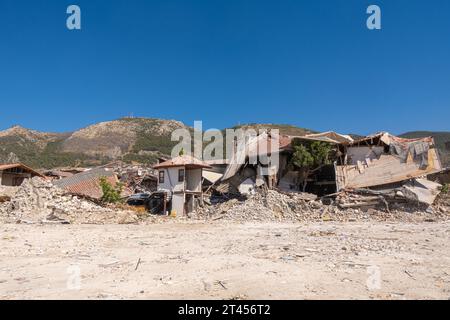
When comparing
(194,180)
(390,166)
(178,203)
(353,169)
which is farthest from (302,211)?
(178,203)

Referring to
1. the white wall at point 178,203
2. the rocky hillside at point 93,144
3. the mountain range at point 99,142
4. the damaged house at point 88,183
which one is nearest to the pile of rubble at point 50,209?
the white wall at point 178,203

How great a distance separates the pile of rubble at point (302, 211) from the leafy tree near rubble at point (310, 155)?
279 centimetres

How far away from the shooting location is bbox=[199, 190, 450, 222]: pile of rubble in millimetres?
20641

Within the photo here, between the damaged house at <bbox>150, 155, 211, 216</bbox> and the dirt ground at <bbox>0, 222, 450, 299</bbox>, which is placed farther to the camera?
the damaged house at <bbox>150, 155, 211, 216</bbox>

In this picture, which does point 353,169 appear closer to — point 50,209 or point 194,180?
point 194,180

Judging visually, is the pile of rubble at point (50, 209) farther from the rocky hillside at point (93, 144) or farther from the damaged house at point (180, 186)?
the rocky hillside at point (93, 144)

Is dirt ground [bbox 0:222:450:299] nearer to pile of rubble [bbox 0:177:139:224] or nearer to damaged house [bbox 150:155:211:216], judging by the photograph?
pile of rubble [bbox 0:177:139:224]

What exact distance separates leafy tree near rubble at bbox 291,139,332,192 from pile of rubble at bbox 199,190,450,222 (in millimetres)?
2789

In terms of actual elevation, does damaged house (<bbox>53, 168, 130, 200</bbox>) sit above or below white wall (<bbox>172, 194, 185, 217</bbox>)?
above

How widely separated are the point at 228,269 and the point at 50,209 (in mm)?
17864

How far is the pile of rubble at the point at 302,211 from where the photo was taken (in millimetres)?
20641

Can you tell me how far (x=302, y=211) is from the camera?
2292cm

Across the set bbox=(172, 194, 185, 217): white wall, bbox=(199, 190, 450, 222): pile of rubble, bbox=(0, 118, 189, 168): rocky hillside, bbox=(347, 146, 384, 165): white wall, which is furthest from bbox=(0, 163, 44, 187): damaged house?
bbox=(0, 118, 189, 168): rocky hillside
